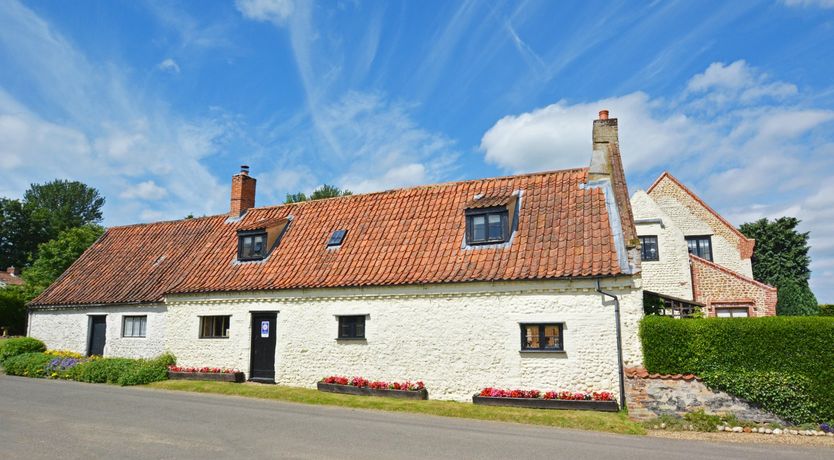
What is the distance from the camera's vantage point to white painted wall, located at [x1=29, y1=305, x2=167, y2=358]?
2177 cm

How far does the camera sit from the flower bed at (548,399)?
13.5m

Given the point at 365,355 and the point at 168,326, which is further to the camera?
the point at 168,326

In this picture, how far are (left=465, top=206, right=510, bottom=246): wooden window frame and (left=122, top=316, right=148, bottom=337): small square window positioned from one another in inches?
567

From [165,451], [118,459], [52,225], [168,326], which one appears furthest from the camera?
[52,225]

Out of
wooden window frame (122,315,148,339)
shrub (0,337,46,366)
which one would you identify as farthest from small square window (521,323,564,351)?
shrub (0,337,46,366)

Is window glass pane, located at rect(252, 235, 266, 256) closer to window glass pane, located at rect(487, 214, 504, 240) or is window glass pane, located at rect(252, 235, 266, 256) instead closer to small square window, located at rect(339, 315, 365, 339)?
small square window, located at rect(339, 315, 365, 339)

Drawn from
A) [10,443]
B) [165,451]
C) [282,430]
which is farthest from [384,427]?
[10,443]

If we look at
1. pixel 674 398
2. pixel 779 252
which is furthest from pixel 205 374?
pixel 779 252

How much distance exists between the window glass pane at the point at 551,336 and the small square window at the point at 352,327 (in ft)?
19.1

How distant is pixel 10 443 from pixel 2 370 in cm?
1685

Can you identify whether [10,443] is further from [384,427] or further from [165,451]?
[384,427]

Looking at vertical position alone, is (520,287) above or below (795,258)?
below

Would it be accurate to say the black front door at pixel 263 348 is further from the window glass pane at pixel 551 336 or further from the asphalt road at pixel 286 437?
the window glass pane at pixel 551 336

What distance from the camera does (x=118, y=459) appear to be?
854 cm
